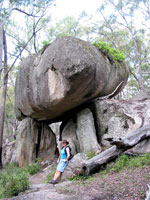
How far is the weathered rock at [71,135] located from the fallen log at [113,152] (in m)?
3.23

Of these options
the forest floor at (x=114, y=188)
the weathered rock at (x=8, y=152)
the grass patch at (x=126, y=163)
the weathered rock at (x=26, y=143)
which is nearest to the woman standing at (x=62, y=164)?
the forest floor at (x=114, y=188)

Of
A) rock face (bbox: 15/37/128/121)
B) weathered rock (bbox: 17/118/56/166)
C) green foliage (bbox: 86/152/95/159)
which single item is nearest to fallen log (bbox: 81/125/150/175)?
green foliage (bbox: 86/152/95/159)

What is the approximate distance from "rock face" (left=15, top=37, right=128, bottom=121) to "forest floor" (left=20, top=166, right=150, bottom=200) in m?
3.42

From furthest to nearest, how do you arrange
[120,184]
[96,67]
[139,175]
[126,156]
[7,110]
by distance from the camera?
[7,110] → [96,67] → [126,156] → [139,175] → [120,184]

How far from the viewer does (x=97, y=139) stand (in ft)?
30.5

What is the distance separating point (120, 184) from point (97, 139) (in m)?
4.91

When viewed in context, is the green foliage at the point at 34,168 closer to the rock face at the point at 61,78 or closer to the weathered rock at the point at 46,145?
the weathered rock at the point at 46,145

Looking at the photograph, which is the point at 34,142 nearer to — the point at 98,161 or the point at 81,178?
the point at 81,178

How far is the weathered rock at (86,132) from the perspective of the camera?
8531 millimetres

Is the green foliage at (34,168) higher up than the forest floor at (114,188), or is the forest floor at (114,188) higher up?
the forest floor at (114,188)

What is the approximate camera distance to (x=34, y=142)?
1088cm

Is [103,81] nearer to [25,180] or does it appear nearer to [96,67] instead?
[96,67]

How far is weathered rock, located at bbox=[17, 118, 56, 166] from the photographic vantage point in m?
10.9

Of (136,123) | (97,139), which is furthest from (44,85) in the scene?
(136,123)
